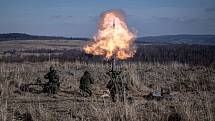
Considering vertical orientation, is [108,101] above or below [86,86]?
below

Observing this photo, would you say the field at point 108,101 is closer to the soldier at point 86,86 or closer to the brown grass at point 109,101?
the brown grass at point 109,101

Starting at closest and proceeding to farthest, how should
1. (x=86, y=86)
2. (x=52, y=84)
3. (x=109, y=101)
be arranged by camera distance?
(x=109, y=101), (x=86, y=86), (x=52, y=84)

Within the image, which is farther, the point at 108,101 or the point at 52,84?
the point at 52,84

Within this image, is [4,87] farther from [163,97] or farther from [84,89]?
[163,97]

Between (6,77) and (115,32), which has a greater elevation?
(115,32)

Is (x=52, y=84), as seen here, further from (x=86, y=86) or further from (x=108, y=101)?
(x=108, y=101)

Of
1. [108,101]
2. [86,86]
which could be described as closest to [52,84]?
[86,86]

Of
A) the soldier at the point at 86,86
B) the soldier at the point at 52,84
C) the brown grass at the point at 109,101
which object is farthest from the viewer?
the soldier at the point at 52,84

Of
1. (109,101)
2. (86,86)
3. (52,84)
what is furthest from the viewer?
(52,84)

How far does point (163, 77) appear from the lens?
17078 millimetres

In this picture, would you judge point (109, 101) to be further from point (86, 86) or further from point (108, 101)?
point (86, 86)

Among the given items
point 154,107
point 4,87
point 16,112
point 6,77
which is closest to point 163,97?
point 154,107

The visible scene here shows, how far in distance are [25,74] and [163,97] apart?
8.10 m

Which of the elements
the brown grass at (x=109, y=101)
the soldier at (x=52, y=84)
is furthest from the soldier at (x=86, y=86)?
the soldier at (x=52, y=84)
